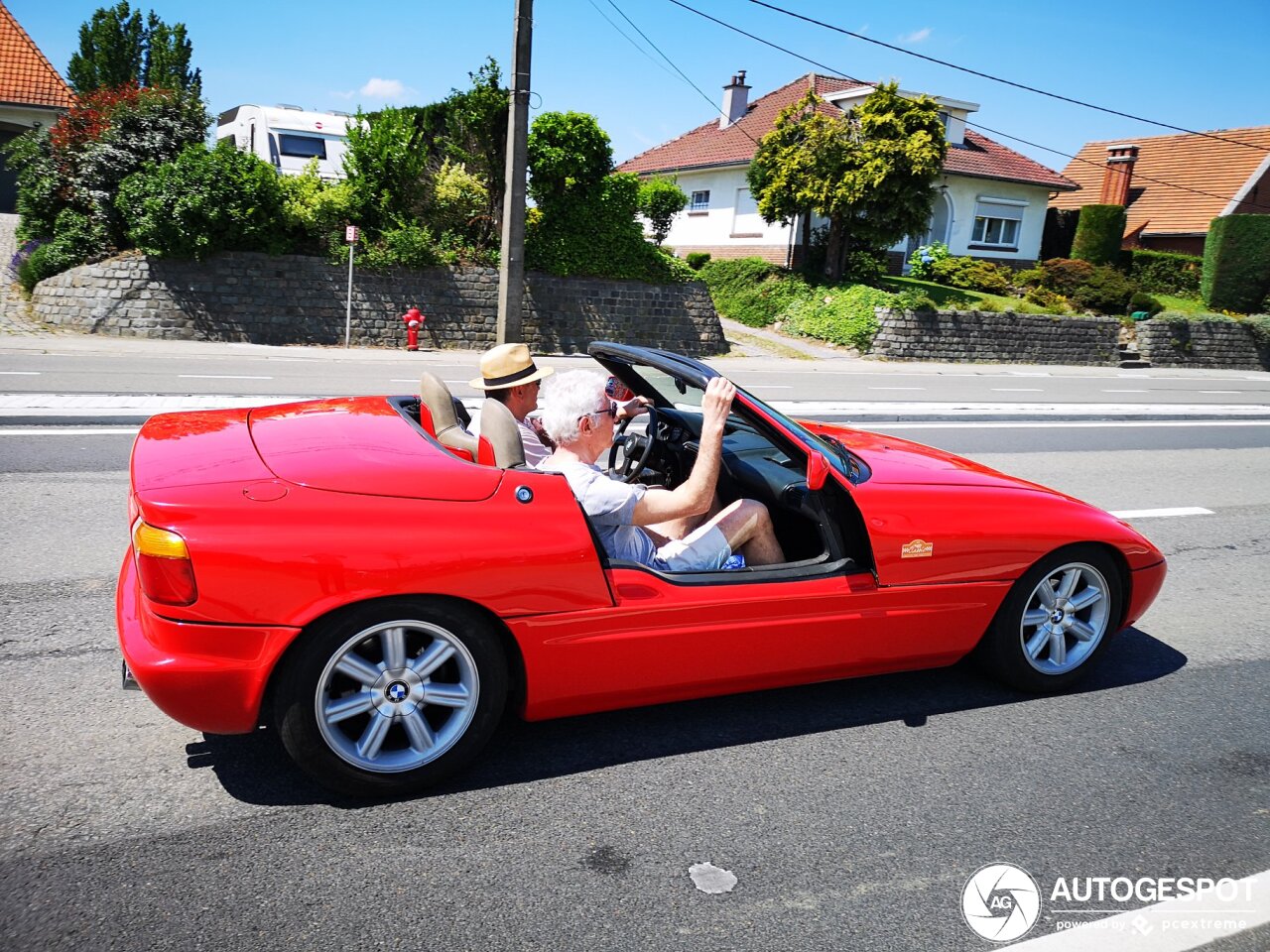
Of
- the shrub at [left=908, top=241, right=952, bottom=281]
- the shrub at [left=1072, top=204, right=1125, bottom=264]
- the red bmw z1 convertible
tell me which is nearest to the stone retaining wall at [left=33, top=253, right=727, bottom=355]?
the shrub at [left=908, top=241, right=952, bottom=281]

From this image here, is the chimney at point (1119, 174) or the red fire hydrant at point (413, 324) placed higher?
the chimney at point (1119, 174)

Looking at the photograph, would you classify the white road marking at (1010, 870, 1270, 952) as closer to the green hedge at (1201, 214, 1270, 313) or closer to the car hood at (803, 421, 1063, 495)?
the car hood at (803, 421, 1063, 495)

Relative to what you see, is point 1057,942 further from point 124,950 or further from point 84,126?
point 84,126

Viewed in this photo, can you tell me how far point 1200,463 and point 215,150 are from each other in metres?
16.5

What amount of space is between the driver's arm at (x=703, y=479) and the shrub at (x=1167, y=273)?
34.5 metres

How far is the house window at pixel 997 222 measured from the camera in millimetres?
33062

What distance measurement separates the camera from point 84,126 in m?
17.9

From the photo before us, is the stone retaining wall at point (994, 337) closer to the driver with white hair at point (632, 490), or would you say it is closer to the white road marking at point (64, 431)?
the white road marking at point (64, 431)

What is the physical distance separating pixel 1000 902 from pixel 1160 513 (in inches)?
233

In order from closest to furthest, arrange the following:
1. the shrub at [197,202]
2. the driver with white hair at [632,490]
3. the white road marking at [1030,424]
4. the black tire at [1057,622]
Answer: the driver with white hair at [632,490], the black tire at [1057,622], the white road marking at [1030,424], the shrub at [197,202]

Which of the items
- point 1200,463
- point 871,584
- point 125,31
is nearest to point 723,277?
point 1200,463

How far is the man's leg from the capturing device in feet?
12.0

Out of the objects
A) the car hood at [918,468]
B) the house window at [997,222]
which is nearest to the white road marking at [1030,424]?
the car hood at [918,468]

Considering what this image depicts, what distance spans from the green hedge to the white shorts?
3259 centimetres
